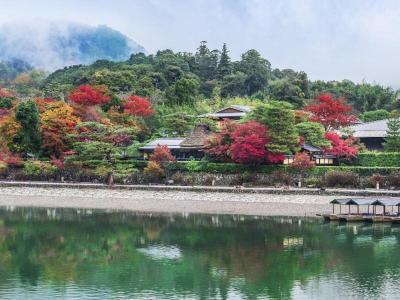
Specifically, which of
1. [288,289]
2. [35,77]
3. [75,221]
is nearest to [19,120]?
[75,221]

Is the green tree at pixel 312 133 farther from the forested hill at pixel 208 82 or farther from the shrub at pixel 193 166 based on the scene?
the forested hill at pixel 208 82

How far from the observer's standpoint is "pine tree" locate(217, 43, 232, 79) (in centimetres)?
8531

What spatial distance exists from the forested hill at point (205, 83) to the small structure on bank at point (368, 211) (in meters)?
31.8

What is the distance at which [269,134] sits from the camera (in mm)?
42719

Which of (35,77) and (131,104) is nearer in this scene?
(131,104)

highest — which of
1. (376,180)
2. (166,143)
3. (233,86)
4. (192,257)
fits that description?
(233,86)

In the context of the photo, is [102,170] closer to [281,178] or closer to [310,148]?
[281,178]

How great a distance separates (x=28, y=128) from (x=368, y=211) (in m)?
23.7

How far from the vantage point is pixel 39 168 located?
4591 cm

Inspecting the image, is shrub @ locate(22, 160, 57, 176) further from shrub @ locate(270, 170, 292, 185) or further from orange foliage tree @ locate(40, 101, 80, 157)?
shrub @ locate(270, 170, 292, 185)

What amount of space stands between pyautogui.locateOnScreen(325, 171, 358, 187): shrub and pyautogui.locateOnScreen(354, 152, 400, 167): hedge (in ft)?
10.9

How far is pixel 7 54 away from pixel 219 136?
429ft

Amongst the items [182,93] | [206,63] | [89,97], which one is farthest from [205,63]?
[89,97]

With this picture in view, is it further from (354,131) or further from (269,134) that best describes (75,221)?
(354,131)
